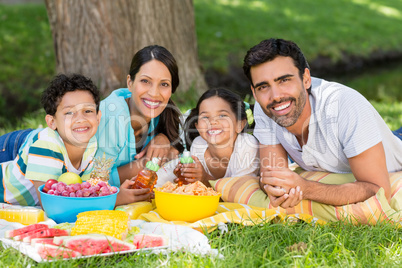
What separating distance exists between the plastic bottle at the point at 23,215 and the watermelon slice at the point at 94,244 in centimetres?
51

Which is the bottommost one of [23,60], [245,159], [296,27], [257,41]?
[245,159]

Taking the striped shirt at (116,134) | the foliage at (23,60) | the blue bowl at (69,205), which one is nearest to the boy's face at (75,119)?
the striped shirt at (116,134)

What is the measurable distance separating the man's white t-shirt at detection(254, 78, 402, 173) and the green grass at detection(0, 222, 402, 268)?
520mm

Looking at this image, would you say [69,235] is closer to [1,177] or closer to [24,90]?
[1,177]

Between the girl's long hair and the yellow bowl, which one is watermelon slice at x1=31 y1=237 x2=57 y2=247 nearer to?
the yellow bowl

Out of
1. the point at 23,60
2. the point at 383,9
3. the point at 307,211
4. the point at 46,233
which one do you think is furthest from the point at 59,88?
the point at 383,9

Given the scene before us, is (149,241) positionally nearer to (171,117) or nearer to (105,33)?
(171,117)

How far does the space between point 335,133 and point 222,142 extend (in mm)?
954

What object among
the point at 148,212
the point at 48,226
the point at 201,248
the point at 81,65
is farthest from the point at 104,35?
the point at 201,248

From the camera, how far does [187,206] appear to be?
2.58 m

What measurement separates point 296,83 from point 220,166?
100 centimetres

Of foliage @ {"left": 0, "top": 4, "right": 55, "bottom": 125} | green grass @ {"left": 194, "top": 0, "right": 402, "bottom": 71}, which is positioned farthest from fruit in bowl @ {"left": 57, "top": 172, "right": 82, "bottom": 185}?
green grass @ {"left": 194, "top": 0, "right": 402, "bottom": 71}

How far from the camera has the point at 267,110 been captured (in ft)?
9.52

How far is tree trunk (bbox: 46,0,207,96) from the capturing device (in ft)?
16.1
